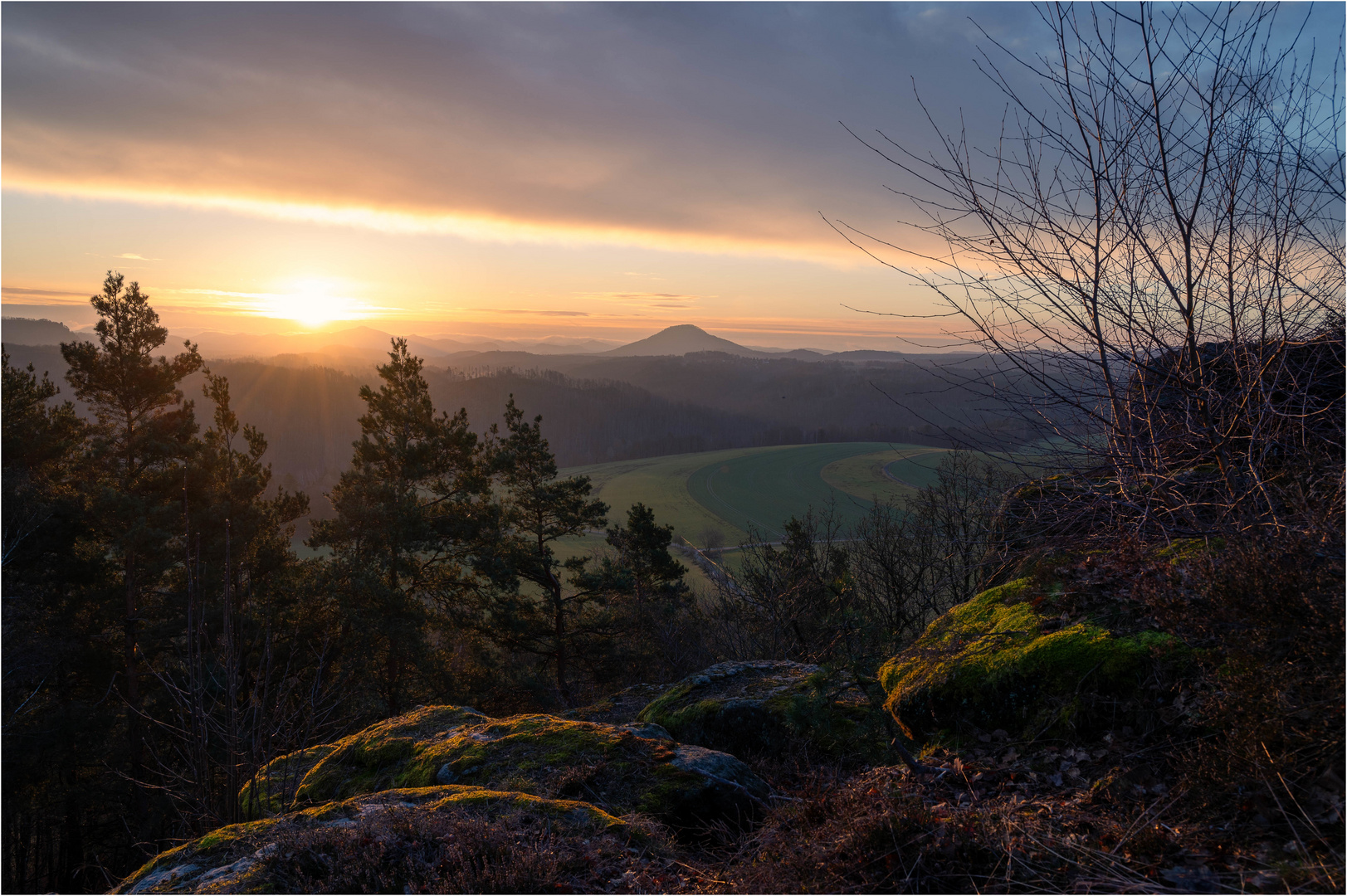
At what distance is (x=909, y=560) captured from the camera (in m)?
20.9

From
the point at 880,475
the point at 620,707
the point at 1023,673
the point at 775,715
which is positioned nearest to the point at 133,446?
the point at 620,707

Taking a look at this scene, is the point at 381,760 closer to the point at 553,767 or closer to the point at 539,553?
the point at 553,767

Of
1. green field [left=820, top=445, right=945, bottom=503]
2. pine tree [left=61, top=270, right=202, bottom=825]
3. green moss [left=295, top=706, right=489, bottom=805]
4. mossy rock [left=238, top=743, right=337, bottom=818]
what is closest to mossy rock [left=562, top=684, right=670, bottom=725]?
green moss [left=295, top=706, right=489, bottom=805]

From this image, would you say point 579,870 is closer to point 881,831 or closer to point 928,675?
point 881,831

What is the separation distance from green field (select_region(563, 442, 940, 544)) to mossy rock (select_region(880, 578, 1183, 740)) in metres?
48.1

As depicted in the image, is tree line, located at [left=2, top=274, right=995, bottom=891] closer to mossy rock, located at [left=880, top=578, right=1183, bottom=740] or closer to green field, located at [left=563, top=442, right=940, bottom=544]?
mossy rock, located at [left=880, top=578, right=1183, bottom=740]

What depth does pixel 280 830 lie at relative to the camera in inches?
136

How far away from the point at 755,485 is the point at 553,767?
76.7 meters

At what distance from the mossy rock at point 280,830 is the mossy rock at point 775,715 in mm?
2242

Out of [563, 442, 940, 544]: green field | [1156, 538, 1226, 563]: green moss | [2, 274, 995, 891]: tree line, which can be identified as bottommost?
[563, 442, 940, 544]: green field

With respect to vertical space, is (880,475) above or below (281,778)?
below

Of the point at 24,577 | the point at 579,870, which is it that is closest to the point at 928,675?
the point at 579,870

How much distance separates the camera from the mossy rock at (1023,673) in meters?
4.04

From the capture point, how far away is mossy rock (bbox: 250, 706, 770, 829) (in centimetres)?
450
